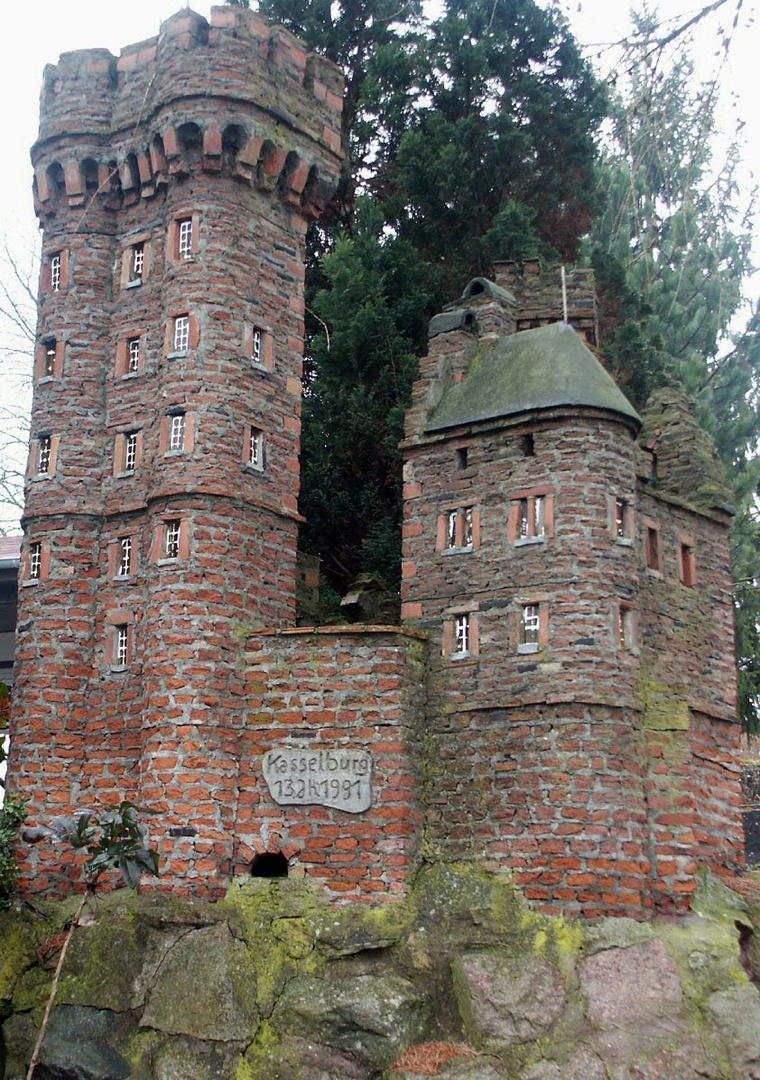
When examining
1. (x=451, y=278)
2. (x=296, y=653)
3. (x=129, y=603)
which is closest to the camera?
(x=296, y=653)

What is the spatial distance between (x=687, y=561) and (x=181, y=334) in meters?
8.77

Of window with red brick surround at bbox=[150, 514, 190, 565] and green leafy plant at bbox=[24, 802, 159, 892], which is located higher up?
window with red brick surround at bbox=[150, 514, 190, 565]

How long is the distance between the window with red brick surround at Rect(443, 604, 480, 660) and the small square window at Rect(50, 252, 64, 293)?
29.4 feet

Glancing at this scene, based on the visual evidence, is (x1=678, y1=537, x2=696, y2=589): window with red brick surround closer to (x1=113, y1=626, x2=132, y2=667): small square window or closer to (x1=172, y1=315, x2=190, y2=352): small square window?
(x1=172, y1=315, x2=190, y2=352): small square window

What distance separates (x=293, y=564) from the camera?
21719mm

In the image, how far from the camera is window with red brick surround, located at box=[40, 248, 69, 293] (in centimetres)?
2333

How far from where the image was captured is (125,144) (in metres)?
23.1

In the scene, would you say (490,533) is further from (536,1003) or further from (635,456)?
(536,1003)

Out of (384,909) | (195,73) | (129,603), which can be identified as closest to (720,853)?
(384,909)

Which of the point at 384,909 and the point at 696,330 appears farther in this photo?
the point at 696,330

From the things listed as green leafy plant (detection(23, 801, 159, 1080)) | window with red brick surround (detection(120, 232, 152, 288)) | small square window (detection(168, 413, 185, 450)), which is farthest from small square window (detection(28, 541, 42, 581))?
window with red brick surround (detection(120, 232, 152, 288))

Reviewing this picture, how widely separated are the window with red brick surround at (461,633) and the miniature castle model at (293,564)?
6 cm

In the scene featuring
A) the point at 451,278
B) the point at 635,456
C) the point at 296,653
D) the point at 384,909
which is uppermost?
the point at 451,278

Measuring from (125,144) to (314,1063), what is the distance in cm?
1481
